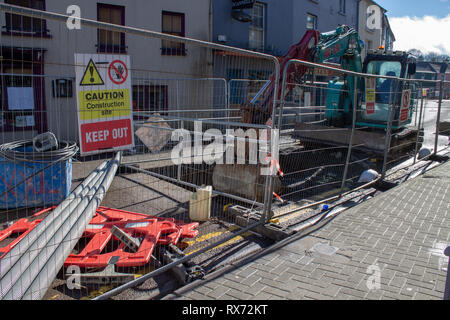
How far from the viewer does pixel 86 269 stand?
3898 mm

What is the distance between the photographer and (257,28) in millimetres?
17875

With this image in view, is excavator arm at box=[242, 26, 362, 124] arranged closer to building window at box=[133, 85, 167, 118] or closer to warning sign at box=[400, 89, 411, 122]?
warning sign at box=[400, 89, 411, 122]

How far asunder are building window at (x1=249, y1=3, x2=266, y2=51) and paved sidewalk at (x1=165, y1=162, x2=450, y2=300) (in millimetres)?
13534

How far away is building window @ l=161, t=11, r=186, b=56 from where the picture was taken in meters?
14.0

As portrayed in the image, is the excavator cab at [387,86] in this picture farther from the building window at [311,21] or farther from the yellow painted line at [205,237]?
the building window at [311,21]

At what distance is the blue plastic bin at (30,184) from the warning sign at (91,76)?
2.84m

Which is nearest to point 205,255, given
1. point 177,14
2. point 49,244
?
point 49,244

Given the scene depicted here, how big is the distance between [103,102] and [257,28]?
15643mm

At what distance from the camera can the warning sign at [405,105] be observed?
31.0 feet

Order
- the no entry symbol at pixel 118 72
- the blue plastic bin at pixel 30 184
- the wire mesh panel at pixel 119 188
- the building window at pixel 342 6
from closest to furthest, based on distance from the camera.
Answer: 1. the wire mesh panel at pixel 119 188
2. the no entry symbol at pixel 118 72
3. the blue plastic bin at pixel 30 184
4. the building window at pixel 342 6

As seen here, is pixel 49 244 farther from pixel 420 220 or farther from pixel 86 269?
pixel 420 220

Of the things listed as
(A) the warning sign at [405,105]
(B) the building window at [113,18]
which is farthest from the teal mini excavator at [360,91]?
(B) the building window at [113,18]

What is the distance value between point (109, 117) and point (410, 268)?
3661mm

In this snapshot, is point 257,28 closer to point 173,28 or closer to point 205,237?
point 173,28
